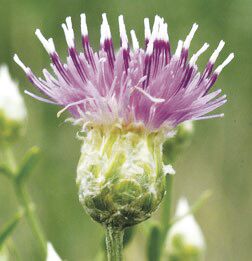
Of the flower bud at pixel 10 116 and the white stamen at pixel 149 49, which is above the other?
the flower bud at pixel 10 116

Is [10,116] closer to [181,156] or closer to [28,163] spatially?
[28,163]

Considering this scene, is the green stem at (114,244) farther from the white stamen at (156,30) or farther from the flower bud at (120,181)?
the white stamen at (156,30)

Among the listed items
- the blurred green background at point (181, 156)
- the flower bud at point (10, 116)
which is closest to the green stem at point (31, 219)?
the flower bud at point (10, 116)

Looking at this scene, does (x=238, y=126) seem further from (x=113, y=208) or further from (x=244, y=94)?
(x=113, y=208)

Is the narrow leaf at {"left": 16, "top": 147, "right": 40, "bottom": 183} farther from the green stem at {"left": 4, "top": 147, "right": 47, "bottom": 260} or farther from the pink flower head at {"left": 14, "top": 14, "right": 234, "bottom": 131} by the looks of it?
the pink flower head at {"left": 14, "top": 14, "right": 234, "bottom": 131}

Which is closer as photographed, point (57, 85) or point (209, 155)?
point (57, 85)

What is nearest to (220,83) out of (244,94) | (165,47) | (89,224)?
(244,94)
